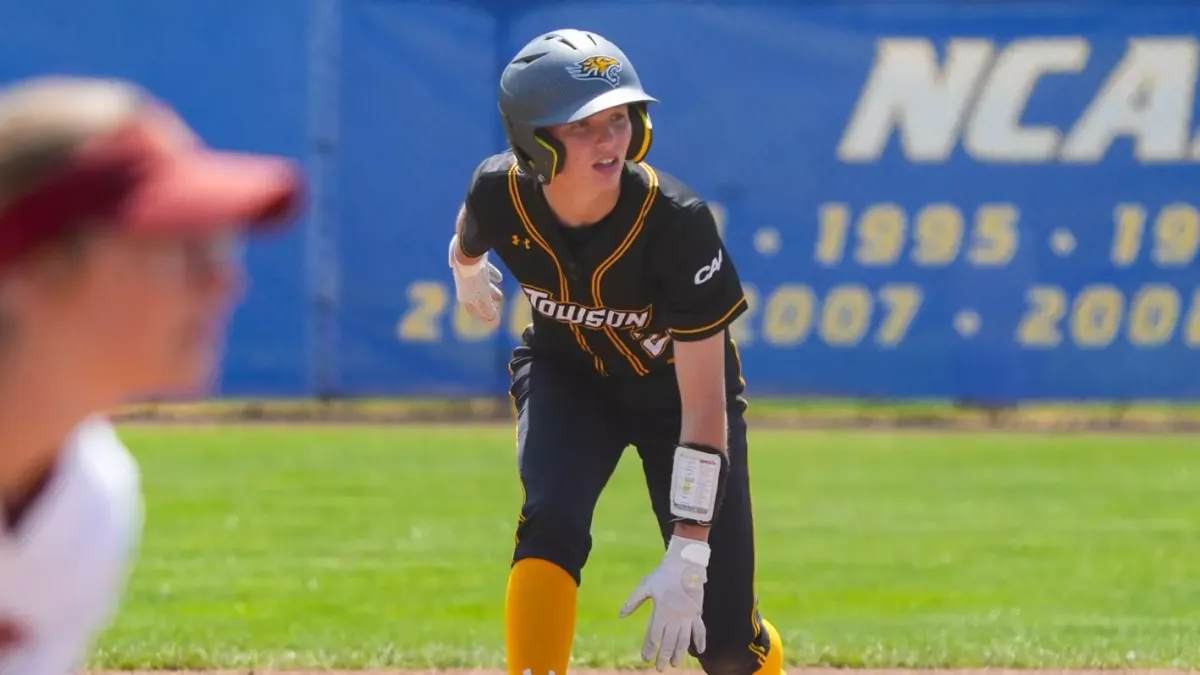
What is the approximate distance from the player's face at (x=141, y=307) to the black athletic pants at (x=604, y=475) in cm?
266

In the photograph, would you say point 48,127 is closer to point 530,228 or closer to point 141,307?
point 141,307

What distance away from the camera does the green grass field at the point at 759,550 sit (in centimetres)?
684

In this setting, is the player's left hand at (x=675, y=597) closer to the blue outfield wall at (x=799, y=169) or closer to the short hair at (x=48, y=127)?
the short hair at (x=48, y=127)

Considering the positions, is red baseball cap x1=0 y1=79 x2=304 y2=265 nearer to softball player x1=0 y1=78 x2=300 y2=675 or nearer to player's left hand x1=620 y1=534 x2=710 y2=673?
softball player x1=0 y1=78 x2=300 y2=675

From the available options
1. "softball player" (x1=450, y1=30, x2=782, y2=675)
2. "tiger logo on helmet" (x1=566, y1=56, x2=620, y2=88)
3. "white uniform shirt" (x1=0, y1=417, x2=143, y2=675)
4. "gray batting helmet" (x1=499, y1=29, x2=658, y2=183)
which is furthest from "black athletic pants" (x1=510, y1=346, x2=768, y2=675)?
"white uniform shirt" (x1=0, y1=417, x2=143, y2=675)

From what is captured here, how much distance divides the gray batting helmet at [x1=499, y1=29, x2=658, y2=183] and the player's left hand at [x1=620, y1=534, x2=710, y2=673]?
0.96 metres

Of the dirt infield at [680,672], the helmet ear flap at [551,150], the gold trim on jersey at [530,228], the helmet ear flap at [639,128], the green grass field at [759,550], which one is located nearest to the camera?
the helmet ear flap at [551,150]

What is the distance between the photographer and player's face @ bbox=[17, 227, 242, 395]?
1.96 meters

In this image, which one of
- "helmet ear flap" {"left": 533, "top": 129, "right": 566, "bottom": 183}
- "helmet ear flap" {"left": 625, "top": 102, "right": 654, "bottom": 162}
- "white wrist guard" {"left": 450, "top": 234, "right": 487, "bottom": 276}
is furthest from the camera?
"white wrist guard" {"left": 450, "top": 234, "right": 487, "bottom": 276}

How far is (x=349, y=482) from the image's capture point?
10.7 meters

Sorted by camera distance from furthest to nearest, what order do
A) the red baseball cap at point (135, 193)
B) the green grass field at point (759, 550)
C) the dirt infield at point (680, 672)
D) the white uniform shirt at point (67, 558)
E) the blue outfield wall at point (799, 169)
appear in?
the blue outfield wall at point (799, 169)
the green grass field at point (759, 550)
the dirt infield at point (680, 672)
the white uniform shirt at point (67, 558)
the red baseball cap at point (135, 193)

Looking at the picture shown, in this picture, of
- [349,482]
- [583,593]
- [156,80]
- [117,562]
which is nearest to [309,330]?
[156,80]

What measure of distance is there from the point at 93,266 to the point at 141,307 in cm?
7

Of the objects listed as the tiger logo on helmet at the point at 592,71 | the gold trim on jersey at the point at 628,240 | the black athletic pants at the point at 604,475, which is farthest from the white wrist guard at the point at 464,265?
the tiger logo on helmet at the point at 592,71
